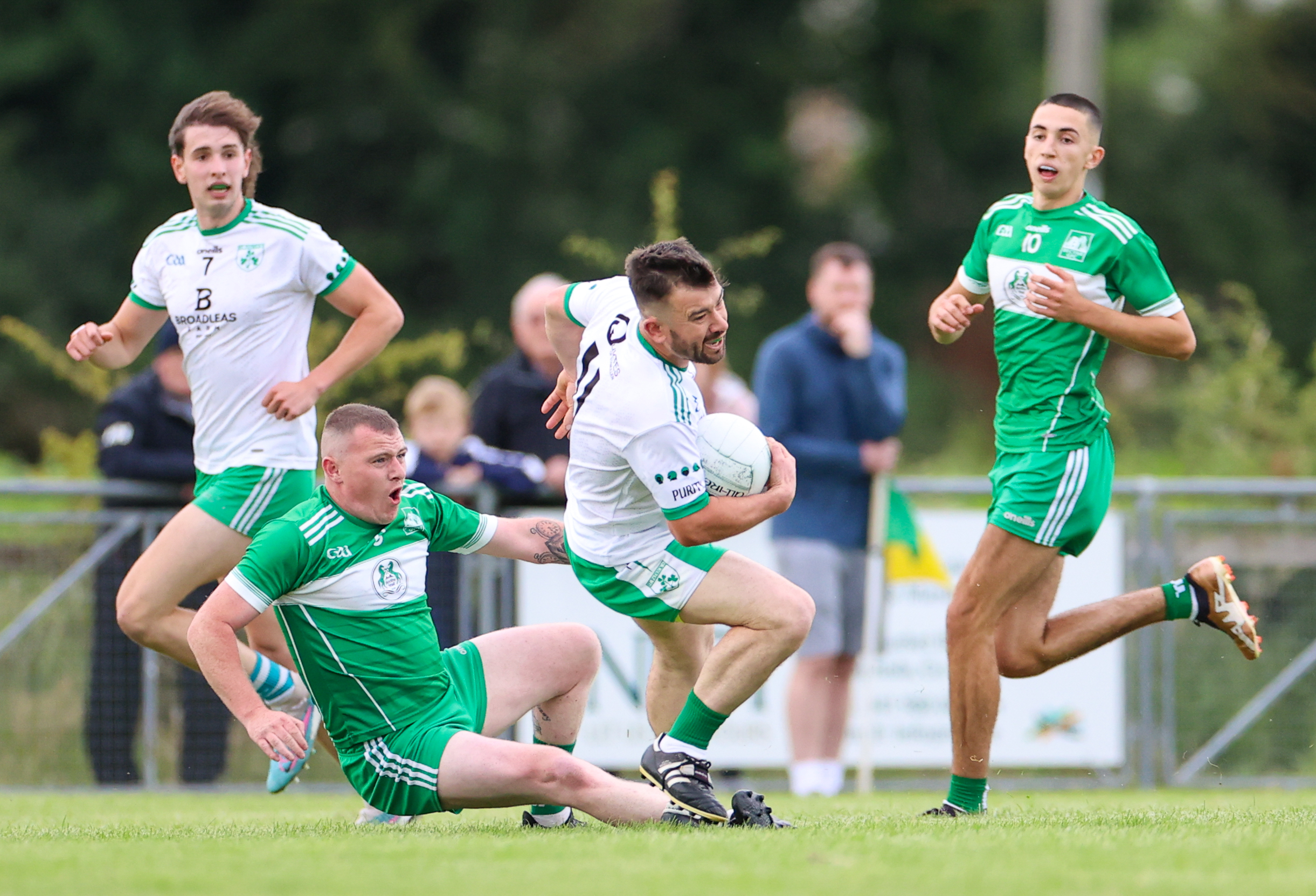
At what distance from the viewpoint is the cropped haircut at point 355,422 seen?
5875mm

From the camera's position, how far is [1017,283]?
643 cm

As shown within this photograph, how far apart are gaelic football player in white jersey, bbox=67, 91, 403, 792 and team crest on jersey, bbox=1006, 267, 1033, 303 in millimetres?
2448

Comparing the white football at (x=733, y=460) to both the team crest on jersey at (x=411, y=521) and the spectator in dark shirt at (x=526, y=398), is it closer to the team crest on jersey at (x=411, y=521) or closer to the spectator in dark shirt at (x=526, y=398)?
the team crest on jersey at (x=411, y=521)

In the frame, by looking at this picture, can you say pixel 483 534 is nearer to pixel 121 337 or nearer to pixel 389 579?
pixel 389 579

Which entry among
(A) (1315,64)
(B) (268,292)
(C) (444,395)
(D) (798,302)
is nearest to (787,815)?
(B) (268,292)

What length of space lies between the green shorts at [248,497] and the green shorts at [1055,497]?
2.78 metres

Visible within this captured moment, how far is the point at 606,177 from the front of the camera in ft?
79.0

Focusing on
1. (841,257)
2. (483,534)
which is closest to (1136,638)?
(841,257)

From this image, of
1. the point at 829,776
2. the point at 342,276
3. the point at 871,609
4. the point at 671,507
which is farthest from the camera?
the point at 871,609

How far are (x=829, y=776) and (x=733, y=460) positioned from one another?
3488mm

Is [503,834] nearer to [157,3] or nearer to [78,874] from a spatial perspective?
[78,874]

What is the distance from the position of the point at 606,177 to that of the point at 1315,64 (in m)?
11.1

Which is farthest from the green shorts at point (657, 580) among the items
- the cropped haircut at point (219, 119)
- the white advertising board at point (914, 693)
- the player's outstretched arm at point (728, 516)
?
the white advertising board at point (914, 693)

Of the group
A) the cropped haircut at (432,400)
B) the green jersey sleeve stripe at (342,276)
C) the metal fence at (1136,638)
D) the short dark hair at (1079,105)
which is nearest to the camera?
the short dark hair at (1079,105)
